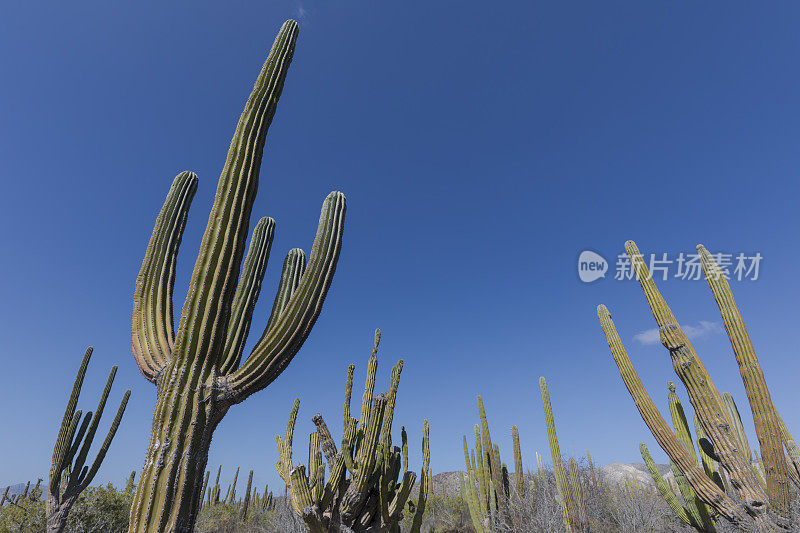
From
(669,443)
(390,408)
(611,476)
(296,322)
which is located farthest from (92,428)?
(611,476)

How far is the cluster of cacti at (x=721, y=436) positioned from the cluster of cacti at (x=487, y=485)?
3.46 meters

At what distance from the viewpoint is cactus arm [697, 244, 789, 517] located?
4.75 metres

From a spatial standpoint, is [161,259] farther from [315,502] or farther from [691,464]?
[691,464]

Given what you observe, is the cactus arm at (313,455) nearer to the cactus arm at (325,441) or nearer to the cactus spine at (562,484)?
the cactus arm at (325,441)

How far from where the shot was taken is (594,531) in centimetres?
1076

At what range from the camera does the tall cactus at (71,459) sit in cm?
766

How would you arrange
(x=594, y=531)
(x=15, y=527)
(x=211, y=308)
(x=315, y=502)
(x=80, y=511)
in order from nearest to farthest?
(x=211, y=308), (x=315, y=502), (x=15, y=527), (x=80, y=511), (x=594, y=531)

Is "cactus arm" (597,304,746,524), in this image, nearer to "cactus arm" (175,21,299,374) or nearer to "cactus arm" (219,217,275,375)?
"cactus arm" (219,217,275,375)

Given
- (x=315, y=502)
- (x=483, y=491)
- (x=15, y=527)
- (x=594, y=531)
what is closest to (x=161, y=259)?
(x=315, y=502)

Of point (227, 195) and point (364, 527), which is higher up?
point (227, 195)

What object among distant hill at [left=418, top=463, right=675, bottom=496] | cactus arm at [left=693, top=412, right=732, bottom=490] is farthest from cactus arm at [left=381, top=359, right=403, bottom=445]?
distant hill at [left=418, top=463, right=675, bottom=496]

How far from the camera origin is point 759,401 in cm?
500

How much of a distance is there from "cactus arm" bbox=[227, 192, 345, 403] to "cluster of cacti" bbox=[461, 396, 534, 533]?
6824 millimetres

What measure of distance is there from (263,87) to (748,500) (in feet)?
22.5
